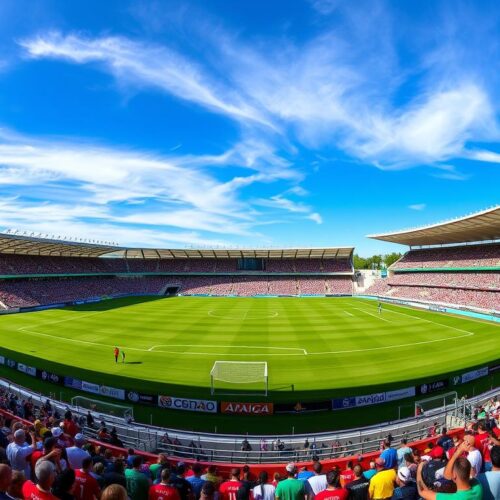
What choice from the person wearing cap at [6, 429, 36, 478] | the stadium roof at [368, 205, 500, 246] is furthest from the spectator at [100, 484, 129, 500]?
the stadium roof at [368, 205, 500, 246]

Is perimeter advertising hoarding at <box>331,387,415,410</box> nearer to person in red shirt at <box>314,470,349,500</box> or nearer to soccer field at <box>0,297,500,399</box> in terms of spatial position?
soccer field at <box>0,297,500,399</box>

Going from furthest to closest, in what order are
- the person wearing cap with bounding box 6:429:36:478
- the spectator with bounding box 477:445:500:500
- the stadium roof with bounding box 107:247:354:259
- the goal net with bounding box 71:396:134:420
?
the stadium roof with bounding box 107:247:354:259
the goal net with bounding box 71:396:134:420
the person wearing cap with bounding box 6:429:36:478
the spectator with bounding box 477:445:500:500

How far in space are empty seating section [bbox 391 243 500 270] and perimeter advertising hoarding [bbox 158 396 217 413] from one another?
46.7 m

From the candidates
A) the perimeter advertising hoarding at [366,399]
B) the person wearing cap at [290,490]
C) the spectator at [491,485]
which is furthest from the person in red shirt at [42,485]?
the perimeter advertising hoarding at [366,399]

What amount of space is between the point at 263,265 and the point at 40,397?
66.6m

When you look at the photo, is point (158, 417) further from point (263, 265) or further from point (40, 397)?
point (263, 265)

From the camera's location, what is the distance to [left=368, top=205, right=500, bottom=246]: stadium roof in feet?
131

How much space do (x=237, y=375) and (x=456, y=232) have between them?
46173 mm

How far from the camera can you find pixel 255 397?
56.8ft

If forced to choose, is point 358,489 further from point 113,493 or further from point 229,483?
point 113,493

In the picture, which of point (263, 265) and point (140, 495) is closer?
point (140, 495)

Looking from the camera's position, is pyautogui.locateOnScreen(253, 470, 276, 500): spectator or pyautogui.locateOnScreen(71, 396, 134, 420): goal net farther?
pyautogui.locateOnScreen(71, 396, 134, 420): goal net

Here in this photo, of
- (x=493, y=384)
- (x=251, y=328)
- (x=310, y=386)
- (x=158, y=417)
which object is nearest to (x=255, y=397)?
(x=310, y=386)

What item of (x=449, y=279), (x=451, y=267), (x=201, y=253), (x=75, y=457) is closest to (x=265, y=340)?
(x=75, y=457)
